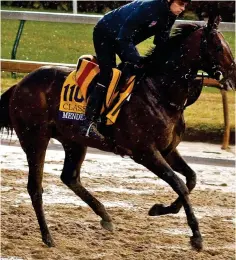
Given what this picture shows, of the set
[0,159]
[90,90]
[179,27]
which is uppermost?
[179,27]

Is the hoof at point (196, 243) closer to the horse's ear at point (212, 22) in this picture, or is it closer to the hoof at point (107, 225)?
the hoof at point (107, 225)

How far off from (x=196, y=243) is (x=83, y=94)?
5.36 feet

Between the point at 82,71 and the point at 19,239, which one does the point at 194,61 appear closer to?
the point at 82,71

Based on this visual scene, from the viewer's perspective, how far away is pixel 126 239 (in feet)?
23.1

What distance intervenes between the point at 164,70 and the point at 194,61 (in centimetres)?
27

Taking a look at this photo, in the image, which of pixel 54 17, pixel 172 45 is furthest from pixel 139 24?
pixel 54 17

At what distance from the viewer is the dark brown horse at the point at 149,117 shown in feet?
21.9

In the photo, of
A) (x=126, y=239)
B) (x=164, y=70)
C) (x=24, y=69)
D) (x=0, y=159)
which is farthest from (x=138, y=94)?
(x=24, y=69)

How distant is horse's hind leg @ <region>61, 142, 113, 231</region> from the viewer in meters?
7.45

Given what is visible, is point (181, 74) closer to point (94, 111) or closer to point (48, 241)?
point (94, 111)

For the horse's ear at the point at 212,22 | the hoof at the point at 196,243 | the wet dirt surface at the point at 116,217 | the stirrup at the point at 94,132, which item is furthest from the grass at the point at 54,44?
the hoof at the point at 196,243

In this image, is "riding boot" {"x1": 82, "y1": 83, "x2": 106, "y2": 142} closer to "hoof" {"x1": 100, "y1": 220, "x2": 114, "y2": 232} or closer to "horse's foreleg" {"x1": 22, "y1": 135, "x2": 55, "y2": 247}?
"horse's foreleg" {"x1": 22, "y1": 135, "x2": 55, "y2": 247}

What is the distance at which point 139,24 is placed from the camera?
6.68 metres

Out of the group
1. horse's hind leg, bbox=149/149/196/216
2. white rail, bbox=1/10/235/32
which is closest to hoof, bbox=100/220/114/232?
horse's hind leg, bbox=149/149/196/216
